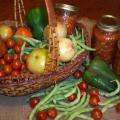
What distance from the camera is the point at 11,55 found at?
980 millimetres

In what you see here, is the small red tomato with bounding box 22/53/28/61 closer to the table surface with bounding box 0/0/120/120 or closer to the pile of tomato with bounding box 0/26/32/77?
the pile of tomato with bounding box 0/26/32/77

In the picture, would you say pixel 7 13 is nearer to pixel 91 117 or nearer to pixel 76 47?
pixel 76 47

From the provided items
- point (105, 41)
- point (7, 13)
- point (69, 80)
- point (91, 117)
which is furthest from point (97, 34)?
point (7, 13)

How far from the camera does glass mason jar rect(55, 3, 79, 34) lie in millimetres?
1056

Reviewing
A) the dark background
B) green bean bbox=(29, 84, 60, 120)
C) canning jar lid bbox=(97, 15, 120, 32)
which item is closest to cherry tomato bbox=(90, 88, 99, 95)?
green bean bbox=(29, 84, 60, 120)

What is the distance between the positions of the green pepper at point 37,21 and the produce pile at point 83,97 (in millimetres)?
192

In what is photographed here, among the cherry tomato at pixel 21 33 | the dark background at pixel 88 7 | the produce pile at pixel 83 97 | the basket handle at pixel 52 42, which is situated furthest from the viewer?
the dark background at pixel 88 7

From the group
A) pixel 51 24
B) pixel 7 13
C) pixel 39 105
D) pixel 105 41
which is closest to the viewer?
pixel 51 24

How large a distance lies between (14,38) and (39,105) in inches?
9.5

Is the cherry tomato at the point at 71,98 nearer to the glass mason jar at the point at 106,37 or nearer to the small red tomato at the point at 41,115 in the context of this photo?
the small red tomato at the point at 41,115

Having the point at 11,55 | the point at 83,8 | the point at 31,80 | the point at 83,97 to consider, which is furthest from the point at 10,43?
the point at 83,8

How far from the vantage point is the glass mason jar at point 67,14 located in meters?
1.06

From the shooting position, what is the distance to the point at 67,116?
0.93 metres

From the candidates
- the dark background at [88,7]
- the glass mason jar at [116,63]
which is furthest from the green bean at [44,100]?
the dark background at [88,7]
